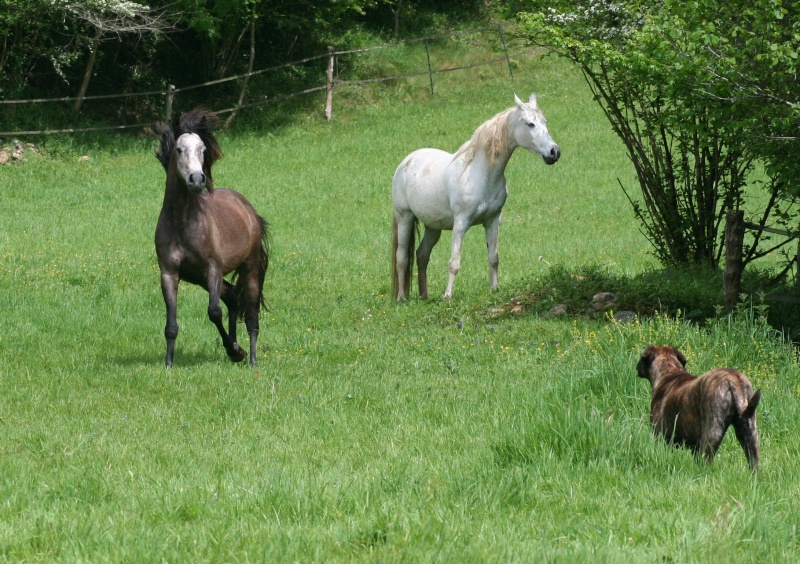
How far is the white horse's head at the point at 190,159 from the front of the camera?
9.25 metres

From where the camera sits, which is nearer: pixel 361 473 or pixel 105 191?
pixel 361 473

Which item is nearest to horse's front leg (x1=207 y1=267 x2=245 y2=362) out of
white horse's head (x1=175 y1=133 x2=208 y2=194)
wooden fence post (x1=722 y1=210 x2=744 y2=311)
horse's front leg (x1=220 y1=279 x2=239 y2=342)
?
horse's front leg (x1=220 y1=279 x2=239 y2=342)

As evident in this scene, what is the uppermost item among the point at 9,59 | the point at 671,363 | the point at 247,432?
the point at 9,59

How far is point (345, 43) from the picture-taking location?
120 ft

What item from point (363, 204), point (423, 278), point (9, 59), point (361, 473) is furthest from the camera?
point (9, 59)

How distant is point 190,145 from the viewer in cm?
948

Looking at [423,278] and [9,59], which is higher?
[9,59]

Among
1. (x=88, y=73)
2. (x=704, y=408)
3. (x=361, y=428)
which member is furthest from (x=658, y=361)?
(x=88, y=73)

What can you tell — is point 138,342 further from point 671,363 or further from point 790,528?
point 790,528

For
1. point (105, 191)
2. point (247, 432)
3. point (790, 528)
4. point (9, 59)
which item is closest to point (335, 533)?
point (790, 528)

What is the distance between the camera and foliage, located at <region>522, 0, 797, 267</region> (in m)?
9.12

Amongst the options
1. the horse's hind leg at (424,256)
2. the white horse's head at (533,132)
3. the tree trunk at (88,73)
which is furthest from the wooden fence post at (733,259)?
the tree trunk at (88,73)

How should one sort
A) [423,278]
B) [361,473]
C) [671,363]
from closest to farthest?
1. [361,473]
2. [671,363]
3. [423,278]

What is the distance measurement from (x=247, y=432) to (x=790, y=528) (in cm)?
365
